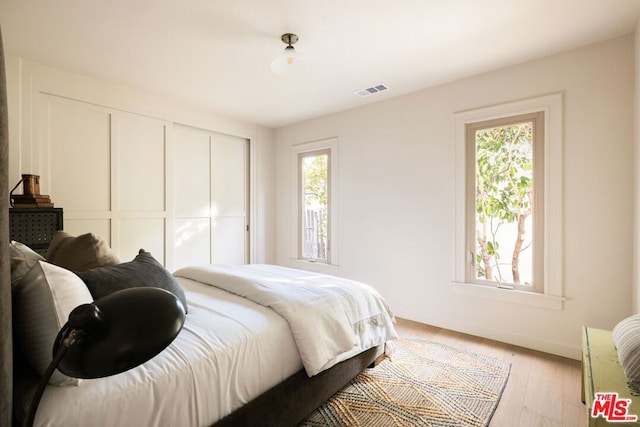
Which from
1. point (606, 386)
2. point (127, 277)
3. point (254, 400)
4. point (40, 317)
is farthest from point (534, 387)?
point (40, 317)

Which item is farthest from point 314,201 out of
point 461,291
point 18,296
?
point 18,296

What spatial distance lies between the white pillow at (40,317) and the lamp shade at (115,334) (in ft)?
2.02

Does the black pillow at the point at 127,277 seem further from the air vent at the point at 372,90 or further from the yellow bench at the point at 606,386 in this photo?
the air vent at the point at 372,90

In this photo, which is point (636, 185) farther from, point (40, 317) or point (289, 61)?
point (40, 317)

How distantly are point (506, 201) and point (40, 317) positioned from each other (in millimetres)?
3280

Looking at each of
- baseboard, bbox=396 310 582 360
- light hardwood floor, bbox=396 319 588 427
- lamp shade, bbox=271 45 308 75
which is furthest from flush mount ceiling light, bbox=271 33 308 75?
baseboard, bbox=396 310 582 360

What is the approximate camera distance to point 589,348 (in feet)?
5.65

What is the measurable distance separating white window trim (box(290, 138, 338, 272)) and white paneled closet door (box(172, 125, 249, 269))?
0.70 m

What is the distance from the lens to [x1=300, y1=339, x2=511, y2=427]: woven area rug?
1818 millimetres

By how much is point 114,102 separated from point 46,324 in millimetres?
2990

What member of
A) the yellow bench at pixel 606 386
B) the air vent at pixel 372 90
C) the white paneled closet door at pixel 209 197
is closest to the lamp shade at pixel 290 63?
the air vent at pixel 372 90

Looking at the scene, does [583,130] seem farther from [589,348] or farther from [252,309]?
[252,309]

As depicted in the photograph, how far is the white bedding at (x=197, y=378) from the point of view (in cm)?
101

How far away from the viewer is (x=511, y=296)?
2852 millimetres
